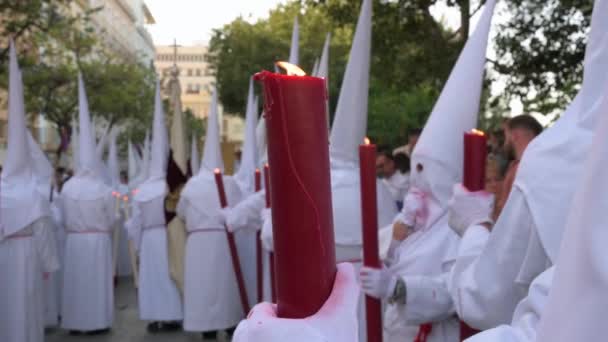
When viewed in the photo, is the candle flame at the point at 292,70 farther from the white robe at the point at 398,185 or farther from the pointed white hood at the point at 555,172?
the white robe at the point at 398,185

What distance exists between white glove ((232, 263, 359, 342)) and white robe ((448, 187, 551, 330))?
48.9 inches

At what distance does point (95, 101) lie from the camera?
90.5 ft

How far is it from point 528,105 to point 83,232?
623 centimetres

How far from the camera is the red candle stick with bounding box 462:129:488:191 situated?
2775mm

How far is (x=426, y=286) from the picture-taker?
3531 mm

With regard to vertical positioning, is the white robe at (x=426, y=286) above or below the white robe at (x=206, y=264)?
above

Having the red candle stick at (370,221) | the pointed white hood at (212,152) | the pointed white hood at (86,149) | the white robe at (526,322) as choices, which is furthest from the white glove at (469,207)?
the pointed white hood at (86,149)

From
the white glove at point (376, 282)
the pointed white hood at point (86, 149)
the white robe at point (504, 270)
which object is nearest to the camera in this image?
the white robe at point (504, 270)

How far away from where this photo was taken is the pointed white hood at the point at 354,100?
4.50 meters

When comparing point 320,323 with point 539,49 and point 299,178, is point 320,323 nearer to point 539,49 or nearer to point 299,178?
point 299,178

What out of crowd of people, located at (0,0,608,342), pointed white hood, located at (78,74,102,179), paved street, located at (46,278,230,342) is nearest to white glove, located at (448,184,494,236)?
crowd of people, located at (0,0,608,342)

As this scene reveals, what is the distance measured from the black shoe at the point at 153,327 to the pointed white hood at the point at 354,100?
5.48 m

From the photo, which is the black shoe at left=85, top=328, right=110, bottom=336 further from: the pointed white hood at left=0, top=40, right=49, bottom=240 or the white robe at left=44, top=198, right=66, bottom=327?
the pointed white hood at left=0, top=40, right=49, bottom=240

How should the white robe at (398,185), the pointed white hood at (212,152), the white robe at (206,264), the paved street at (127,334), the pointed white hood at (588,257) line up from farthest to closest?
the paved street at (127,334) → the pointed white hood at (212,152) → the white robe at (206,264) → the white robe at (398,185) → the pointed white hood at (588,257)
